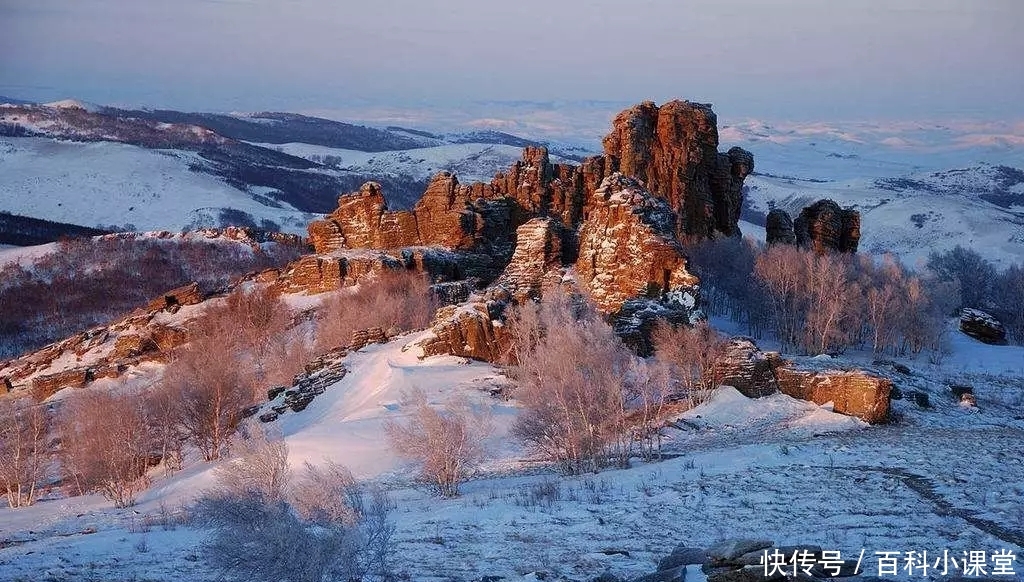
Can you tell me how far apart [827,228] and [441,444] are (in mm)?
50452

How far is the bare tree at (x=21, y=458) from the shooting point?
104ft

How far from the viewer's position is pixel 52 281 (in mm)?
104875

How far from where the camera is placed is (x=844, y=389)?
31.2 metres

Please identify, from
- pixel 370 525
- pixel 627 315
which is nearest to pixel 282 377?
pixel 627 315

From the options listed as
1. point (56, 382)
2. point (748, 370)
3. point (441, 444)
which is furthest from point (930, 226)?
point (441, 444)

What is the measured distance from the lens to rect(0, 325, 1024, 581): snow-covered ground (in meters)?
16.2

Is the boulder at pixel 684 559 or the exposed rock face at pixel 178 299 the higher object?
the boulder at pixel 684 559

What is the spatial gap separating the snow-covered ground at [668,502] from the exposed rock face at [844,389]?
0.87 metres

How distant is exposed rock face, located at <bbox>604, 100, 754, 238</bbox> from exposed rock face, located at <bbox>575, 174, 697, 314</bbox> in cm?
1859

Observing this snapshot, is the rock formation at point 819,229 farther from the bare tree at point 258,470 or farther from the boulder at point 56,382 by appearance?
the bare tree at point 258,470

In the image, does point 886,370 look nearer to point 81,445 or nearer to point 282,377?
point 282,377

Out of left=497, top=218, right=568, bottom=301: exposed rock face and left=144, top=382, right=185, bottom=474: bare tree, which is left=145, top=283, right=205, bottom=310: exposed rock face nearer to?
left=497, top=218, right=568, bottom=301: exposed rock face

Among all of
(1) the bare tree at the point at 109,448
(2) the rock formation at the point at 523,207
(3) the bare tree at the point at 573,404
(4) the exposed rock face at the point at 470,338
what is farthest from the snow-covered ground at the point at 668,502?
(2) the rock formation at the point at 523,207

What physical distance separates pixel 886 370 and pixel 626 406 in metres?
14.2
